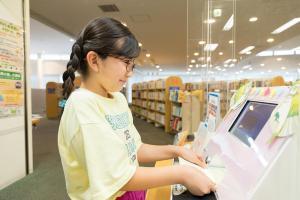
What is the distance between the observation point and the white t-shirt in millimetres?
549

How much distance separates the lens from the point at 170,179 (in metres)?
0.58

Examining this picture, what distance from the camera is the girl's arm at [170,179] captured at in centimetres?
57

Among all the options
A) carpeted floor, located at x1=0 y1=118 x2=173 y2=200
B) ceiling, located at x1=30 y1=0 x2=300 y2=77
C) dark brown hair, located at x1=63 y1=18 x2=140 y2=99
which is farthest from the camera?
ceiling, located at x1=30 y1=0 x2=300 y2=77

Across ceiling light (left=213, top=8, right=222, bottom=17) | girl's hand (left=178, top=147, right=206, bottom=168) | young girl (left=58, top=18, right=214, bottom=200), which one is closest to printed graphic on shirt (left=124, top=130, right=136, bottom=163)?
young girl (left=58, top=18, right=214, bottom=200)

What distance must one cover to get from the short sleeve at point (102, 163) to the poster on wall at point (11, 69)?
245 centimetres

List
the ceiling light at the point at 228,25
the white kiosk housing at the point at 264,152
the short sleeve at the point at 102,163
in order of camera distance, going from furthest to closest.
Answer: the ceiling light at the point at 228,25, the short sleeve at the point at 102,163, the white kiosk housing at the point at 264,152

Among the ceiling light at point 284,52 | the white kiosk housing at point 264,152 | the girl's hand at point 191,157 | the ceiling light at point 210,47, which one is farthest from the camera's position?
the ceiling light at point 210,47

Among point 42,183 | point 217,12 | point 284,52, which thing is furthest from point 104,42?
point 284,52

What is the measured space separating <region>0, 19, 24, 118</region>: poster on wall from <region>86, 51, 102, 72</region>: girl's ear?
7.62 ft

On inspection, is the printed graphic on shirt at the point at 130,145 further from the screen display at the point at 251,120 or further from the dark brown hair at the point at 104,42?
the screen display at the point at 251,120

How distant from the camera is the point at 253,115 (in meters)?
0.70

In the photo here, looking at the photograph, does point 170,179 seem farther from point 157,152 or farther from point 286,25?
point 286,25

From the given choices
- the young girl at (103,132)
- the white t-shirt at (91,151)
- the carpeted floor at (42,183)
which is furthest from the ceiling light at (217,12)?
the white t-shirt at (91,151)

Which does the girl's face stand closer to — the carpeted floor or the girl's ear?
the girl's ear
